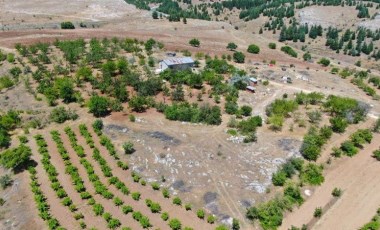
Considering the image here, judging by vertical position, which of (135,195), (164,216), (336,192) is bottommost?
(336,192)

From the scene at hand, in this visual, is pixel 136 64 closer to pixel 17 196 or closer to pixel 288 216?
pixel 17 196

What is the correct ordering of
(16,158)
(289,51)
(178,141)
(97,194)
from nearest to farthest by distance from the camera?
(97,194), (16,158), (178,141), (289,51)

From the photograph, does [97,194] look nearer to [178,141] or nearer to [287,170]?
[178,141]

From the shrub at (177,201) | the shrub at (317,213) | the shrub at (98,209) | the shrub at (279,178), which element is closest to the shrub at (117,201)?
the shrub at (98,209)

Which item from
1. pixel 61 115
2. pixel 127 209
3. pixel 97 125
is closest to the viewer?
pixel 127 209

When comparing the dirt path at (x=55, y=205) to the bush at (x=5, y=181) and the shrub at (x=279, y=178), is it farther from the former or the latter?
the shrub at (x=279, y=178)

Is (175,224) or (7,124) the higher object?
(7,124)

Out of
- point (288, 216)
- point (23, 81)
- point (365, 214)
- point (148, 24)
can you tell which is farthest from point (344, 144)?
point (148, 24)

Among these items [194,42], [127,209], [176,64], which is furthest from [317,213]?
[194,42]
